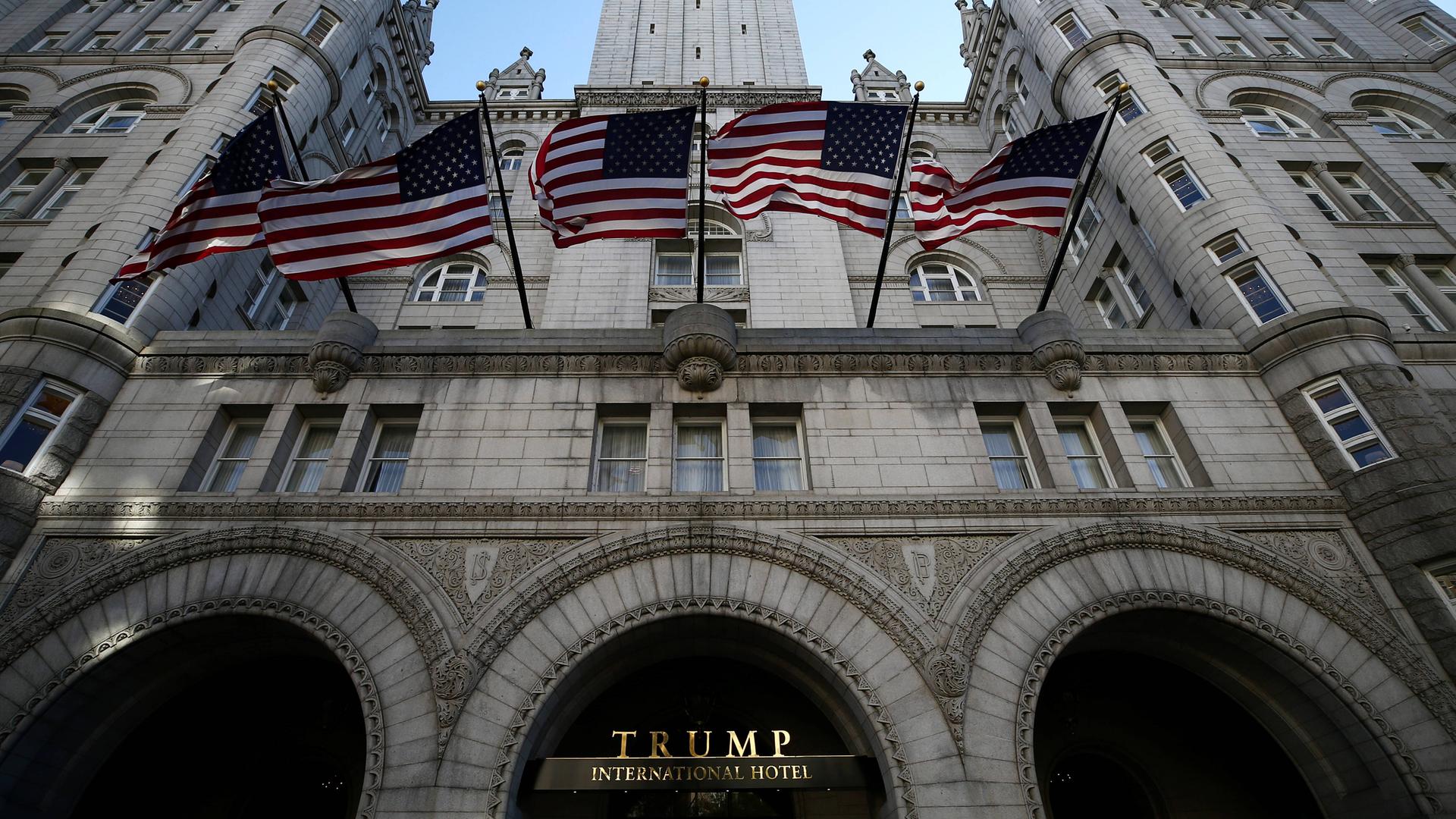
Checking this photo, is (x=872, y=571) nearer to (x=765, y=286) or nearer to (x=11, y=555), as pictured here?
(x=765, y=286)

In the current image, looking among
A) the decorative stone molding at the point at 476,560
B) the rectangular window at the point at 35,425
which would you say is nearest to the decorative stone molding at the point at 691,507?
the decorative stone molding at the point at 476,560

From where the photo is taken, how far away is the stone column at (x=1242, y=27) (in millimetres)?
30672

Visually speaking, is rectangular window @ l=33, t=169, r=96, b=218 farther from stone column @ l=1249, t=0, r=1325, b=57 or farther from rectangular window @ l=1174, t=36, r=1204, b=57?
stone column @ l=1249, t=0, r=1325, b=57

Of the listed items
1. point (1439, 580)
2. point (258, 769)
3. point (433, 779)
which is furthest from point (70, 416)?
point (1439, 580)

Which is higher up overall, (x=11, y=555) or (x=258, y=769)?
(x=11, y=555)

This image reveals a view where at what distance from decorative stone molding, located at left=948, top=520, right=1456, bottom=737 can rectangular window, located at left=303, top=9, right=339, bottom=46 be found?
28895 mm

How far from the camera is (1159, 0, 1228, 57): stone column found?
30.4m

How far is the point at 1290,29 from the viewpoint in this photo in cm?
3195

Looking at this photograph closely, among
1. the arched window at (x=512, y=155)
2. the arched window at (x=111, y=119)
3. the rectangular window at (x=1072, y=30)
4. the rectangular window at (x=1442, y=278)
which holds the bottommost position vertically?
the rectangular window at (x=1442, y=278)

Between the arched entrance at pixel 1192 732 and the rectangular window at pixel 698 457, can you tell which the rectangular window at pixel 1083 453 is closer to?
the arched entrance at pixel 1192 732

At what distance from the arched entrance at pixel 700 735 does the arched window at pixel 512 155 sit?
24.4m

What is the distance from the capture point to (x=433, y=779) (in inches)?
Answer: 450

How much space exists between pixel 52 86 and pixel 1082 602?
115ft

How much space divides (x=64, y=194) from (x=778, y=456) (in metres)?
23.1
